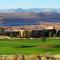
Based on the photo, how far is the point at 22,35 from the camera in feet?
191

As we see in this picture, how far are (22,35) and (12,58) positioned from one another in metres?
30.5

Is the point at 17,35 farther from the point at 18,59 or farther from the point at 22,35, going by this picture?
the point at 18,59

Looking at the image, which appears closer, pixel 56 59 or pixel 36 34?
pixel 56 59

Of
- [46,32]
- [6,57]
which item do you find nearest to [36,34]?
[46,32]

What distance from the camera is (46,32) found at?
5903cm

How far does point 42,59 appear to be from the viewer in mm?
27078

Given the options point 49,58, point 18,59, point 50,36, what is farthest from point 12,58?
point 50,36

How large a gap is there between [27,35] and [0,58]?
30078 mm

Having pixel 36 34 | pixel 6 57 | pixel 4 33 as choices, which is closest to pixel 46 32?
pixel 36 34

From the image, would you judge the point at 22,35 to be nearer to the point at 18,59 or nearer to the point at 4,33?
the point at 4,33

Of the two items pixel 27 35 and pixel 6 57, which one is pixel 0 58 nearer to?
pixel 6 57

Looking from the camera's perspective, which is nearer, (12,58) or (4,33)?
(12,58)

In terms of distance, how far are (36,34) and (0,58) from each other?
1230 inches

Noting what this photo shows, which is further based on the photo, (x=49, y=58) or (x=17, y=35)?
(x=17, y=35)
